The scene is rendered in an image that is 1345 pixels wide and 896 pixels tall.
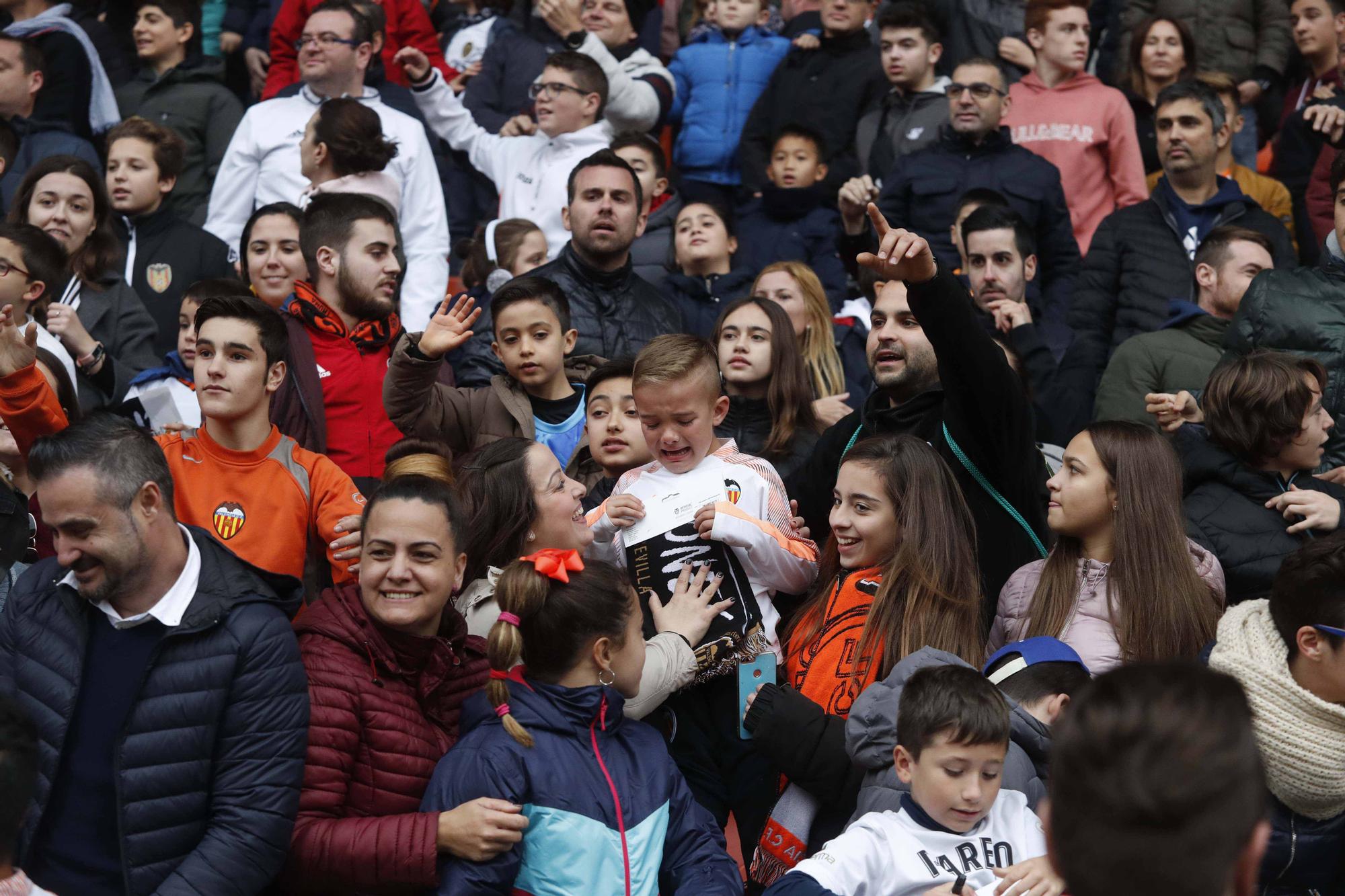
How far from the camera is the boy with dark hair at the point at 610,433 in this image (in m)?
5.42

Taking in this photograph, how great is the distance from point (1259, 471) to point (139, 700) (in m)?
3.79

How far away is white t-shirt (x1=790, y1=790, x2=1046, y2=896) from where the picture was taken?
141 inches

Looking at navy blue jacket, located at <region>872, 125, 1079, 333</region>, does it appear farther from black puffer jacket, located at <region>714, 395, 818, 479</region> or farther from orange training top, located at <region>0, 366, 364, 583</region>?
orange training top, located at <region>0, 366, 364, 583</region>

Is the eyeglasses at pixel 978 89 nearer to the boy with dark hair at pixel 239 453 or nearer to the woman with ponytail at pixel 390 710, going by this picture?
the boy with dark hair at pixel 239 453

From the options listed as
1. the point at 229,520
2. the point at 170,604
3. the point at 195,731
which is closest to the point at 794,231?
the point at 229,520

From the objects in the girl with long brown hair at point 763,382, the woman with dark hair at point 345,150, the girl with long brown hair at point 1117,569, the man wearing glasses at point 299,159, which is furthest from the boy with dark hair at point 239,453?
the man wearing glasses at point 299,159

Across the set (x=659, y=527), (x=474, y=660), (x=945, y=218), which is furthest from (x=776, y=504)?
(x=945, y=218)

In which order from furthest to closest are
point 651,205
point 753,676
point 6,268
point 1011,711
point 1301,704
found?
point 651,205, point 6,268, point 753,676, point 1301,704, point 1011,711

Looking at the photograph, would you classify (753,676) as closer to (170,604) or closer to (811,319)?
(170,604)

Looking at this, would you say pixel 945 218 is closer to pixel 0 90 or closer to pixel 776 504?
pixel 776 504

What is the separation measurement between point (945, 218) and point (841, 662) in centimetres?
465

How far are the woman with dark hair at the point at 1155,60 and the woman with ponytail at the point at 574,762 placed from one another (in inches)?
275

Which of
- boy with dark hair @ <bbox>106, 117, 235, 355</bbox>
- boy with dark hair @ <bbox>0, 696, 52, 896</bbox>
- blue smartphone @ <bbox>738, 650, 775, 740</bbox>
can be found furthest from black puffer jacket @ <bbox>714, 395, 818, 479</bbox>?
boy with dark hair @ <bbox>0, 696, 52, 896</bbox>

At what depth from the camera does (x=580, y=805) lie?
372 centimetres
